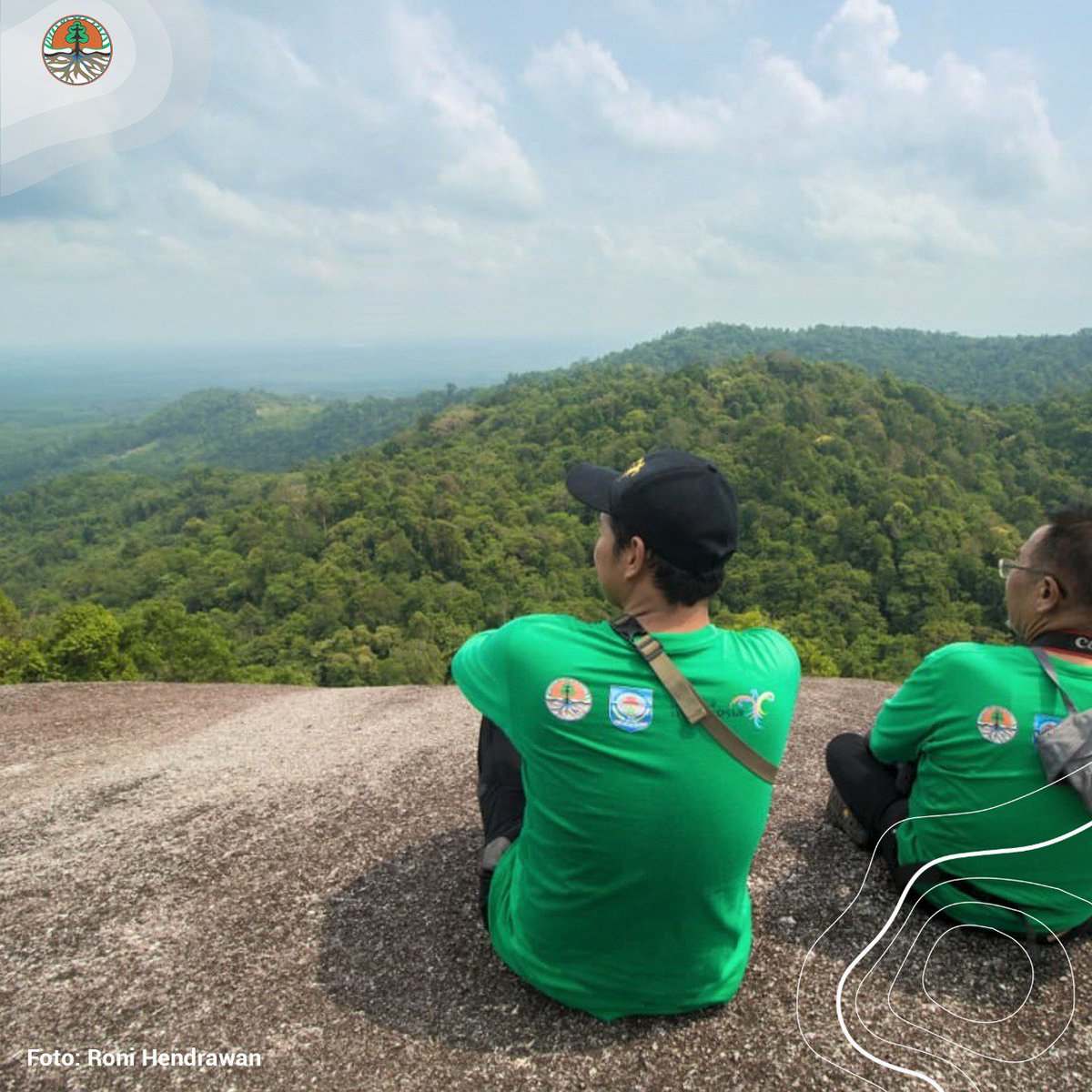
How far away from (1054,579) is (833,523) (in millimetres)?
59115

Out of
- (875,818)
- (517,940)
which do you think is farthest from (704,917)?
(875,818)

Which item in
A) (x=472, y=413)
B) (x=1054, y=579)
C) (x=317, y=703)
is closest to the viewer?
(x=1054, y=579)

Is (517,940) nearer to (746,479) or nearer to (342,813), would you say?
(342,813)

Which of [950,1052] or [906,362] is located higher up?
[906,362]

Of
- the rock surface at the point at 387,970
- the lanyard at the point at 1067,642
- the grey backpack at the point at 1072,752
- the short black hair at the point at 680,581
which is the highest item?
the short black hair at the point at 680,581

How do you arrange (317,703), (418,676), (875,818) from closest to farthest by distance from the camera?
(875,818) → (317,703) → (418,676)

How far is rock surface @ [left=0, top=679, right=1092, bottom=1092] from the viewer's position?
218cm

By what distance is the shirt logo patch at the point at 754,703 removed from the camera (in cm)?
186

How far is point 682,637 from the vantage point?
1.89 meters

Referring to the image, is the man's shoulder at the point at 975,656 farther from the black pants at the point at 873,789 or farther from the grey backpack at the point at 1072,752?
the black pants at the point at 873,789

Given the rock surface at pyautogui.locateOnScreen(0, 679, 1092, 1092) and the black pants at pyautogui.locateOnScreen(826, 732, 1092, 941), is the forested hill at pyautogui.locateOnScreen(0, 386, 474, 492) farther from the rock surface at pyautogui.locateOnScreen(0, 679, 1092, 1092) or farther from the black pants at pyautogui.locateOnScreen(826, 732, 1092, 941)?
the black pants at pyautogui.locateOnScreen(826, 732, 1092, 941)

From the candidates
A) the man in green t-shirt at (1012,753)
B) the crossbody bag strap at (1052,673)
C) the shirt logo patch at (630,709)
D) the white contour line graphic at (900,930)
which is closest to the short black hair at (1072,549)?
the man in green t-shirt at (1012,753)

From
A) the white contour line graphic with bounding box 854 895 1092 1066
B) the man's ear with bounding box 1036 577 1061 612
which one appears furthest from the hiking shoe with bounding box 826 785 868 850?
the man's ear with bounding box 1036 577 1061 612

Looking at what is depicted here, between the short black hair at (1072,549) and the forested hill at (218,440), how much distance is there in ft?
480
